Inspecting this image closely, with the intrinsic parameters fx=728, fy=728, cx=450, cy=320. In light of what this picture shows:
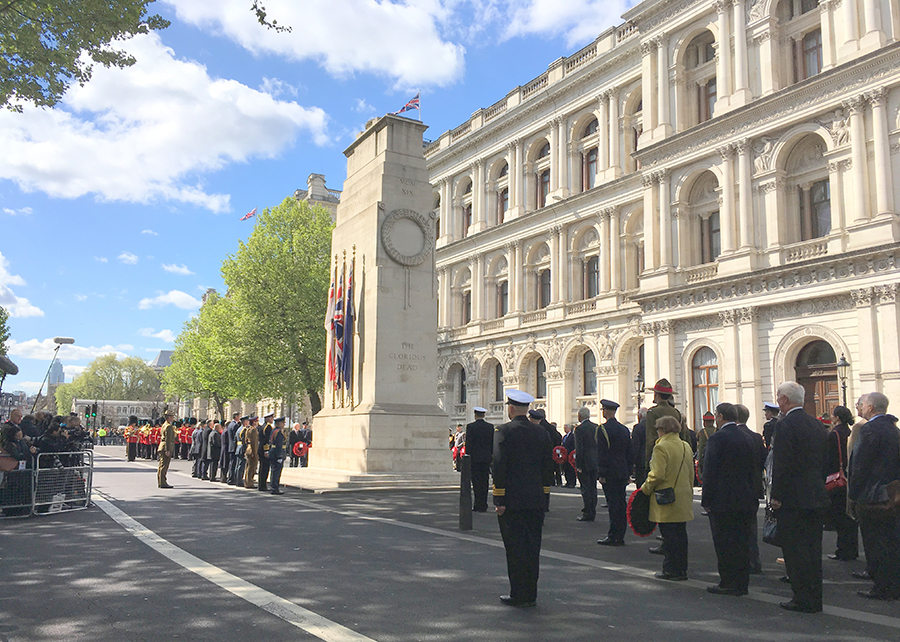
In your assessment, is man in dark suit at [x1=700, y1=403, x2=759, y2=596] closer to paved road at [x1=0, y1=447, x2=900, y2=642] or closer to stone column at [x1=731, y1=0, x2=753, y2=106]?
paved road at [x1=0, y1=447, x2=900, y2=642]

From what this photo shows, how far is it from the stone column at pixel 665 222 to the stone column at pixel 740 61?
4286 mm

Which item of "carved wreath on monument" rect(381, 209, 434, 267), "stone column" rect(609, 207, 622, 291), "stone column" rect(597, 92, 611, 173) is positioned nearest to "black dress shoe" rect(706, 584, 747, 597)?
"carved wreath on monument" rect(381, 209, 434, 267)

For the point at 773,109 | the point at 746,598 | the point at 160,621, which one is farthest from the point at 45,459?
the point at 773,109

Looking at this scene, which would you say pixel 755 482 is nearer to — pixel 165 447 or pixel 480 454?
pixel 480 454

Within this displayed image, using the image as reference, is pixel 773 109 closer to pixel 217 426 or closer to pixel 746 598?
pixel 217 426

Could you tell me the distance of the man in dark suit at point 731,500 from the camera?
6.85 metres

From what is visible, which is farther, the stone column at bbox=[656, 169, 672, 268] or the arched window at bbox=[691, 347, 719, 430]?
the stone column at bbox=[656, 169, 672, 268]

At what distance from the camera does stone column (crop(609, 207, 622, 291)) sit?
117 feet

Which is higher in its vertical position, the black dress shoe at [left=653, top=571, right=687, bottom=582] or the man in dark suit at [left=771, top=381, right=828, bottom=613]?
the man in dark suit at [left=771, top=381, right=828, bottom=613]

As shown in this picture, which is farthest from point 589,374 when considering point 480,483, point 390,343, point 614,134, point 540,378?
point 480,483

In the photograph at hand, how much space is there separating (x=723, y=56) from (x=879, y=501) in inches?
1057

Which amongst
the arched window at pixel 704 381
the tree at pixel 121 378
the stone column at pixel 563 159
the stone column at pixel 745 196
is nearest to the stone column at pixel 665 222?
the stone column at pixel 745 196

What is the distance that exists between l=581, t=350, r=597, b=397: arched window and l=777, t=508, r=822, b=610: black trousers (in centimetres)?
Answer: 3084

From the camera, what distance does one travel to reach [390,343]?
18.0 meters
